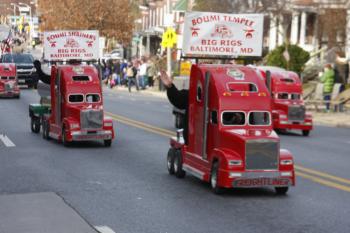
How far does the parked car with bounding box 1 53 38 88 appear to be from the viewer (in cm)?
5225

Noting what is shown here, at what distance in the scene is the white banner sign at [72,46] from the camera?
2534 centimetres

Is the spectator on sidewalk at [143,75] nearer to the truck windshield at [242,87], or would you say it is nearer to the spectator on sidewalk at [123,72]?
the spectator on sidewalk at [123,72]

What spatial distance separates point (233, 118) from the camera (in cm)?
1403

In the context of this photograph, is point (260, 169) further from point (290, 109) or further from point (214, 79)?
point (290, 109)

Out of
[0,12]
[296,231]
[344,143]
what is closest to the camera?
[296,231]

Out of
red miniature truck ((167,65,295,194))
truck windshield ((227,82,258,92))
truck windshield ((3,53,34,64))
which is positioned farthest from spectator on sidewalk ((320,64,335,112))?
truck windshield ((3,53,34,64))

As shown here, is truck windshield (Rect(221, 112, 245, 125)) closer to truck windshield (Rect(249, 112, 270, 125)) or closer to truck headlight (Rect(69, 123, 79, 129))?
truck windshield (Rect(249, 112, 270, 125))

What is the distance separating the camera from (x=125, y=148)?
832 inches

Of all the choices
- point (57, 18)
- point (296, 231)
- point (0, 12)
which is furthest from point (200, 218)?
point (57, 18)

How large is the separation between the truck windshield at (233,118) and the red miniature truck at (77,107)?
25.0 ft

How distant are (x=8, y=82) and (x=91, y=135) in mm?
23185

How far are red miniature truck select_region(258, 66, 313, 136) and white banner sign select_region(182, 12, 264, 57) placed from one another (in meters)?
10.2

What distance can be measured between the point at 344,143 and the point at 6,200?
1338 cm

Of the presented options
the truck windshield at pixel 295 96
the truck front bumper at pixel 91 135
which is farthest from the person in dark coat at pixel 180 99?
the truck windshield at pixel 295 96
